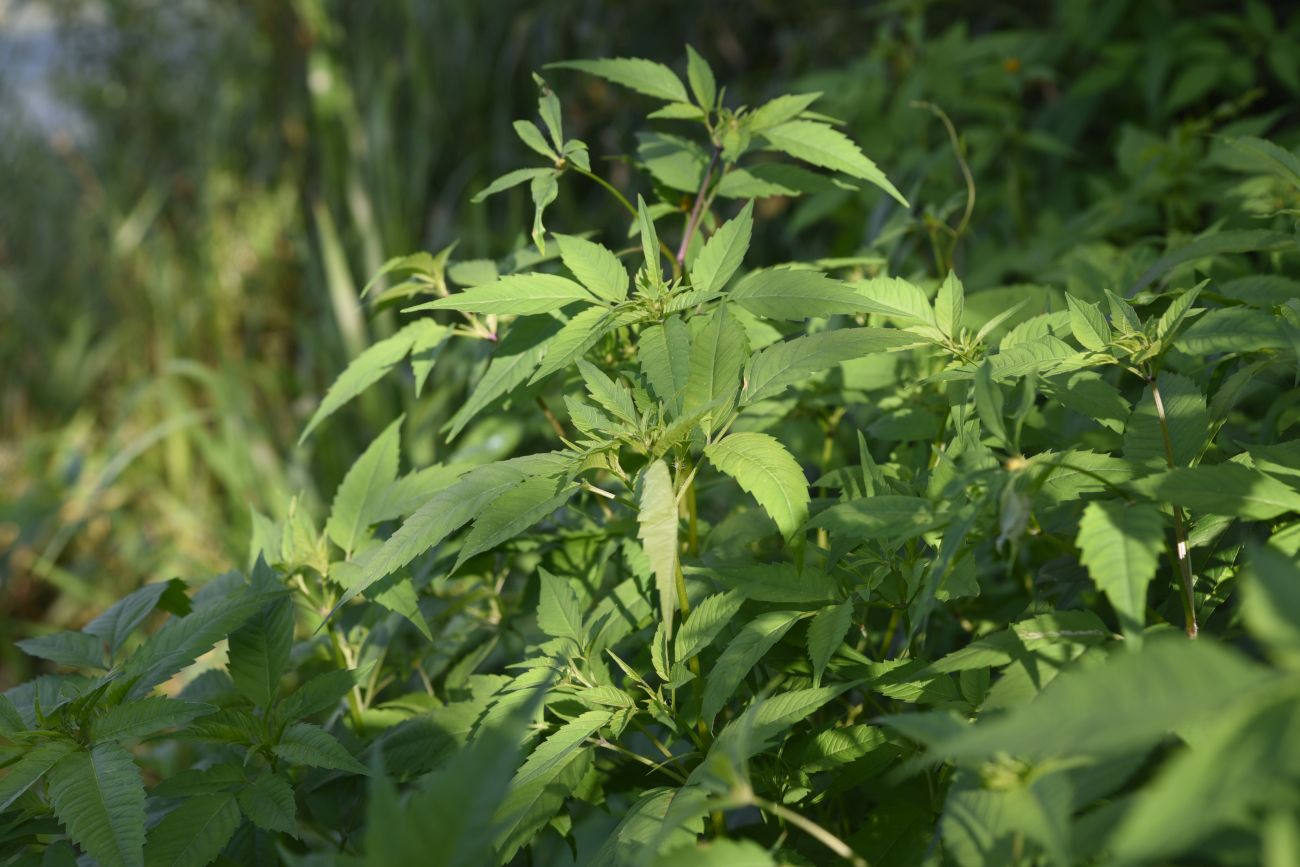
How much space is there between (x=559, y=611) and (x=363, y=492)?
0.26 metres

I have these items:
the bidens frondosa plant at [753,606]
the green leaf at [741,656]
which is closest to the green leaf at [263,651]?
the bidens frondosa plant at [753,606]

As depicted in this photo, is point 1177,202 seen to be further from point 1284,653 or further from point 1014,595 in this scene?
point 1284,653

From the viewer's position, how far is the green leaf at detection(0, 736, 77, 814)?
2.11 ft

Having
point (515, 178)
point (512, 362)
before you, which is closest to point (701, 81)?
point (515, 178)

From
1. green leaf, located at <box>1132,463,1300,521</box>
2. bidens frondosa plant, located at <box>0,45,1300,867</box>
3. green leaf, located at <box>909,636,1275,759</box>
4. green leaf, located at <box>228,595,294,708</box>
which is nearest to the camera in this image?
green leaf, located at <box>909,636,1275,759</box>

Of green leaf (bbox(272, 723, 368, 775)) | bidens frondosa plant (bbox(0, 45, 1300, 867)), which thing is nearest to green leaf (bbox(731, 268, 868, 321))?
bidens frondosa plant (bbox(0, 45, 1300, 867))

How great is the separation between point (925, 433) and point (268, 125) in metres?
3.82

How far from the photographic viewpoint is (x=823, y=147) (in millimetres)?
873

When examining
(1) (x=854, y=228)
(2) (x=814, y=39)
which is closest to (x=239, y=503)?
(1) (x=854, y=228)

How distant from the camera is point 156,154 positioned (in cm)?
451

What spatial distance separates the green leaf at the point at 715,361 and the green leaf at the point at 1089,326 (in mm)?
219

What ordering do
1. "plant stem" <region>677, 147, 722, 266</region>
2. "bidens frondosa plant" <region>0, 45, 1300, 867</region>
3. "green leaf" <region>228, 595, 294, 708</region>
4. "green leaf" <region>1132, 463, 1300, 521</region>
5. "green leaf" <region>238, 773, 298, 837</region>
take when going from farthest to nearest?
1. "plant stem" <region>677, 147, 722, 266</region>
2. "green leaf" <region>228, 595, 294, 708</region>
3. "green leaf" <region>238, 773, 298, 837</region>
4. "green leaf" <region>1132, 463, 1300, 521</region>
5. "bidens frondosa plant" <region>0, 45, 1300, 867</region>

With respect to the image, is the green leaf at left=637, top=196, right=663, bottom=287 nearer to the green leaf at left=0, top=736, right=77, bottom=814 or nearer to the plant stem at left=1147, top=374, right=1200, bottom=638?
the plant stem at left=1147, top=374, right=1200, bottom=638

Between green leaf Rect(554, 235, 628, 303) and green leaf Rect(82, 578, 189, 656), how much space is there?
0.44 m
